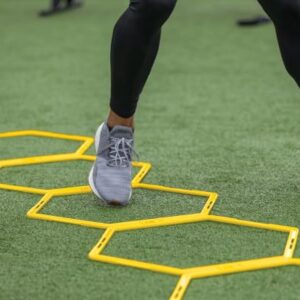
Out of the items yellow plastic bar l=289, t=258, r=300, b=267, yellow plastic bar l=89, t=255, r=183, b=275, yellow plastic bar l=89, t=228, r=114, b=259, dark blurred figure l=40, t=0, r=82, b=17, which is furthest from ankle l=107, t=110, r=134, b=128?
dark blurred figure l=40, t=0, r=82, b=17

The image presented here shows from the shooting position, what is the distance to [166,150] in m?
2.05

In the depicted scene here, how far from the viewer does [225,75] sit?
294cm

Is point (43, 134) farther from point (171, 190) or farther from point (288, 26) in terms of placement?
point (288, 26)

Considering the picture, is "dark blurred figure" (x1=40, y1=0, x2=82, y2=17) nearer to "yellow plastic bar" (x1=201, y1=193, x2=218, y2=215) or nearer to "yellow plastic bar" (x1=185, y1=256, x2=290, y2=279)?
"yellow plastic bar" (x1=201, y1=193, x2=218, y2=215)

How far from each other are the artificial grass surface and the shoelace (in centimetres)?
11

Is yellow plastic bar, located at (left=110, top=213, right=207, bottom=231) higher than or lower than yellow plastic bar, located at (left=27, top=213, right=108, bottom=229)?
higher

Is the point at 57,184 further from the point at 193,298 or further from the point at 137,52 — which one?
the point at 193,298

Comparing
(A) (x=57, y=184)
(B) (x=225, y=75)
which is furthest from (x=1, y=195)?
(B) (x=225, y=75)

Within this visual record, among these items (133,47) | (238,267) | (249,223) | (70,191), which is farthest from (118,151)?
(238,267)

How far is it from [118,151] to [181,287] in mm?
524

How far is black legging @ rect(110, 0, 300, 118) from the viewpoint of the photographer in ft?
4.90

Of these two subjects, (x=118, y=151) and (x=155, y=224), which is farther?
(x=118, y=151)

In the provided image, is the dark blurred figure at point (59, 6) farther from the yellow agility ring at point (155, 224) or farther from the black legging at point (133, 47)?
the black legging at point (133, 47)

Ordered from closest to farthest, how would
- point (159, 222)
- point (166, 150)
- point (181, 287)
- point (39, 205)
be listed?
point (181, 287) < point (159, 222) < point (39, 205) < point (166, 150)
